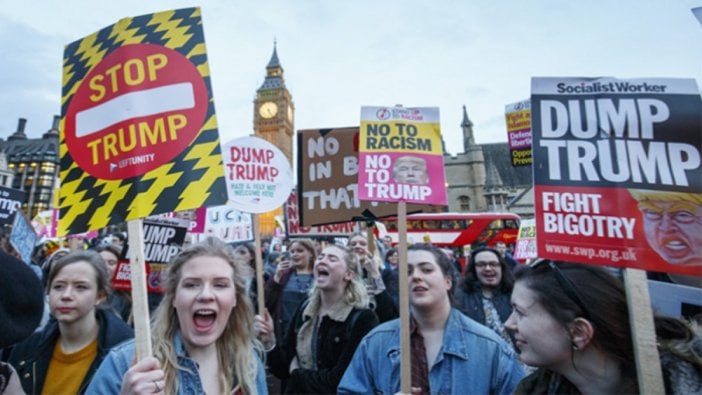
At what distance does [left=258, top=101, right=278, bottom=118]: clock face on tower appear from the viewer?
90.9 metres

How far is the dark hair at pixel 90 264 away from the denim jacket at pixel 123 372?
123 cm

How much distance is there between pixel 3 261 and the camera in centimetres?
114

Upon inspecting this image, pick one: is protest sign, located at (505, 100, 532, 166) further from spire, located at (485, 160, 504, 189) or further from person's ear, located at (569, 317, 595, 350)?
spire, located at (485, 160, 504, 189)

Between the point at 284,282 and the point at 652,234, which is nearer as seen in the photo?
the point at 652,234

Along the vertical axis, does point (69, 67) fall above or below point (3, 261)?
above

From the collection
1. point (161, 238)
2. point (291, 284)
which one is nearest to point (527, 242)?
point (291, 284)

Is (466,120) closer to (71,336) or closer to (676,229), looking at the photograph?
(676,229)

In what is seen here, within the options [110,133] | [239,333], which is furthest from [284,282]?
[110,133]

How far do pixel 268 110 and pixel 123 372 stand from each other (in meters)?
94.3

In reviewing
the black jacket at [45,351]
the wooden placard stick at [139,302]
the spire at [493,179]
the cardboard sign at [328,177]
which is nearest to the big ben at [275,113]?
the spire at [493,179]

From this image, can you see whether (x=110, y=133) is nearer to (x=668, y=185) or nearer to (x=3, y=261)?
(x=3, y=261)

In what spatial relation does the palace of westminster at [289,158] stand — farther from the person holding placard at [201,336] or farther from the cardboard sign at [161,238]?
the person holding placard at [201,336]

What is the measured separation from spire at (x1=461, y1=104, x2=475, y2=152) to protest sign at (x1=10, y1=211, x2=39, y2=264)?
49.5 meters

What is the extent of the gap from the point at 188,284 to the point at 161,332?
10.1 inches
